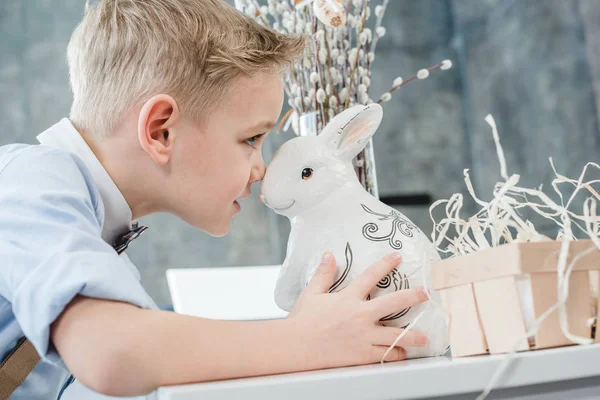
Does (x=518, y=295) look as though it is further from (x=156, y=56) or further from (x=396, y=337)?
(x=156, y=56)

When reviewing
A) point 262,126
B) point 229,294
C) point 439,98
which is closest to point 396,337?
point 262,126

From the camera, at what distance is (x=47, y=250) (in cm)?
52

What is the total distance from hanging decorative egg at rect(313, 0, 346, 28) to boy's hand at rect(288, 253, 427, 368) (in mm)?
469

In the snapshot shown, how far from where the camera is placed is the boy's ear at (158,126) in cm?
75

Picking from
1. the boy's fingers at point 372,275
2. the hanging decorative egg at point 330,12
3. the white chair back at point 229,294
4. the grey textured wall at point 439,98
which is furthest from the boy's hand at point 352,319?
the grey textured wall at point 439,98

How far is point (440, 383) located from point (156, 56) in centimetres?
58

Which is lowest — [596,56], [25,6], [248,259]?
[248,259]

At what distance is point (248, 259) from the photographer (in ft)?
9.76

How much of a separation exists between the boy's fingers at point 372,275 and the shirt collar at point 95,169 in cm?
37

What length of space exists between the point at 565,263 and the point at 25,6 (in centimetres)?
297

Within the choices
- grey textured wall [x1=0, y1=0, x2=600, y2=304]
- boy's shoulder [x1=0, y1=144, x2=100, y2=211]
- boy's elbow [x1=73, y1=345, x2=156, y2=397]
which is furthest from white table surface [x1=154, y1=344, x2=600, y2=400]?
grey textured wall [x1=0, y1=0, x2=600, y2=304]

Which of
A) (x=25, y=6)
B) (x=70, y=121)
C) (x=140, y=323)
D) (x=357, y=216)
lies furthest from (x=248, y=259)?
(x=140, y=323)

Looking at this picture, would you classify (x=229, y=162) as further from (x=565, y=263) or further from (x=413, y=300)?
(x=565, y=263)

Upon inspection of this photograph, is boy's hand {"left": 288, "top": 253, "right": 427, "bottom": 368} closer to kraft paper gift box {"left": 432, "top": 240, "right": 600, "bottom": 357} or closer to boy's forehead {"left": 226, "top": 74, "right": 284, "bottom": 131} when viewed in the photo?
kraft paper gift box {"left": 432, "top": 240, "right": 600, "bottom": 357}
